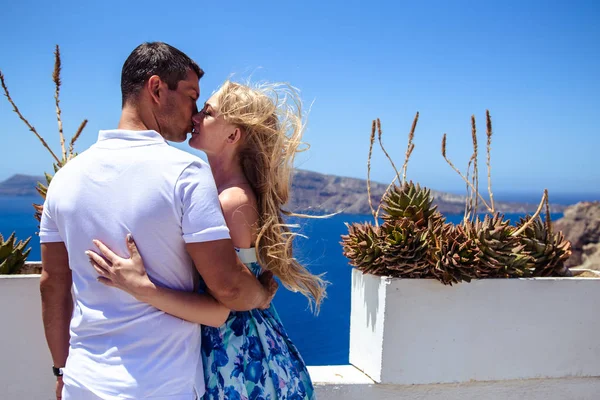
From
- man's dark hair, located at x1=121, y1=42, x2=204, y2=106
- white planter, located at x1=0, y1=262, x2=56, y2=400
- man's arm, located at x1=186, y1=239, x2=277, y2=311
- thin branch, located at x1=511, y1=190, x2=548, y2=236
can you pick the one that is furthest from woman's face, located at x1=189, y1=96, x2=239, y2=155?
thin branch, located at x1=511, y1=190, x2=548, y2=236

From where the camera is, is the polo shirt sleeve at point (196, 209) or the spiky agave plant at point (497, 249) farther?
the spiky agave plant at point (497, 249)

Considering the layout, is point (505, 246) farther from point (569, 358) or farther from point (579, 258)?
point (579, 258)

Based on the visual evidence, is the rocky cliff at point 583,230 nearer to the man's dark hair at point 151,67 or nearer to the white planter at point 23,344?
the white planter at point 23,344

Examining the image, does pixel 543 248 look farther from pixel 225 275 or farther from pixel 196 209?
pixel 196 209

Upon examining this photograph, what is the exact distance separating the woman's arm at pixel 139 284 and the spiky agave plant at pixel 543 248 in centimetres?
191

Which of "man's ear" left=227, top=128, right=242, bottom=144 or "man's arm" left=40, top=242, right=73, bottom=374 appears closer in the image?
"man's arm" left=40, top=242, right=73, bottom=374

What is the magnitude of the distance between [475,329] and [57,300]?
1808 millimetres

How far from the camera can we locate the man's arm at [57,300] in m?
1.62

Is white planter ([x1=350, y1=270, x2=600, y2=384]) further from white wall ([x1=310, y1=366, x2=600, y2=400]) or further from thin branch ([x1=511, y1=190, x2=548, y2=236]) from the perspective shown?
thin branch ([x1=511, y1=190, x2=548, y2=236])

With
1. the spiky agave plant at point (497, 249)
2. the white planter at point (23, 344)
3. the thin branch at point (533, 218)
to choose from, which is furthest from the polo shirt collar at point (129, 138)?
the thin branch at point (533, 218)

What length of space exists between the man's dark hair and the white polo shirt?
0.14 metres

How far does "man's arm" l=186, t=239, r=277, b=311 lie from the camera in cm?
142

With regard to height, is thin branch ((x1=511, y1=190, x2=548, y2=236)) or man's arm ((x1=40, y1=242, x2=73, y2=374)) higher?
thin branch ((x1=511, y1=190, x2=548, y2=236))

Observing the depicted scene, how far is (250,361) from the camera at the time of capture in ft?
5.45
